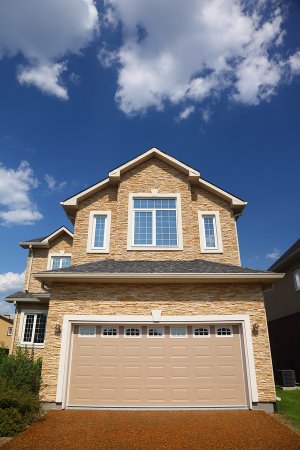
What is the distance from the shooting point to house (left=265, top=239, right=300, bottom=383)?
17.6 metres

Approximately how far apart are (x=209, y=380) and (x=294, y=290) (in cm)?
1022

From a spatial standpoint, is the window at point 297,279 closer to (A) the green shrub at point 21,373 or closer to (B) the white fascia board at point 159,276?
(B) the white fascia board at point 159,276

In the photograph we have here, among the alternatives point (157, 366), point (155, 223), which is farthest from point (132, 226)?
point (157, 366)

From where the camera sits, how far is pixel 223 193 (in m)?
15.4

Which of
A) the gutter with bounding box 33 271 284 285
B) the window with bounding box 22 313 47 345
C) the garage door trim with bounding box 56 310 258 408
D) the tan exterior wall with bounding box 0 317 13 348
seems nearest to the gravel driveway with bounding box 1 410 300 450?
the garage door trim with bounding box 56 310 258 408

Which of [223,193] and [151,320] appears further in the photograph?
[223,193]

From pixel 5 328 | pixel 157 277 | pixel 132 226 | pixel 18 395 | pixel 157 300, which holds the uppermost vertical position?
pixel 132 226

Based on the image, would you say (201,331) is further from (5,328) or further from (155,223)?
(5,328)

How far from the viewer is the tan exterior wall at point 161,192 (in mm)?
14016

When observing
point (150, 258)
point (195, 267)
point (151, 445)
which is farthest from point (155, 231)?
point (151, 445)

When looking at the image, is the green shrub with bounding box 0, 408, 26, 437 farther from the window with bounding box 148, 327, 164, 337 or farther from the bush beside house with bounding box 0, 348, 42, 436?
the window with bounding box 148, 327, 164, 337

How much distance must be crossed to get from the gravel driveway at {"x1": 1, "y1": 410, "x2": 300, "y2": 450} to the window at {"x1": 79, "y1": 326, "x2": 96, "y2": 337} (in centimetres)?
237

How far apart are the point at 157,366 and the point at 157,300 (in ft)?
7.16

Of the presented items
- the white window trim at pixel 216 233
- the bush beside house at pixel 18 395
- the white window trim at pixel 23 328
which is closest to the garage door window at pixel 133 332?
the bush beside house at pixel 18 395
